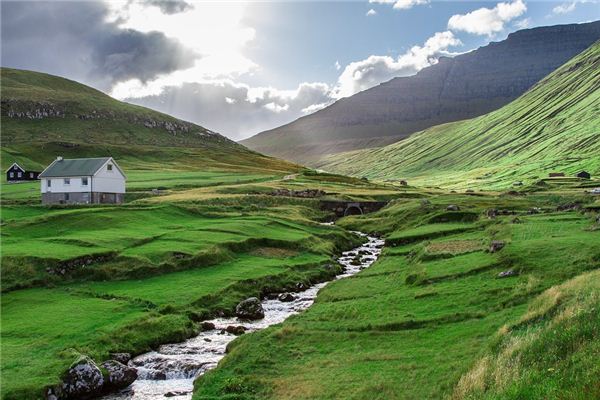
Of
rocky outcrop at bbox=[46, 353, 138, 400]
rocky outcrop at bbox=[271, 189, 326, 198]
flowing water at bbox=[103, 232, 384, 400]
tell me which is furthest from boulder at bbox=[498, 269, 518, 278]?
rocky outcrop at bbox=[271, 189, 326, 198]

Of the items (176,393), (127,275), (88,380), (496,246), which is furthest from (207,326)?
(496,246)

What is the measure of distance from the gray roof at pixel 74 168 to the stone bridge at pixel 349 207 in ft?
184

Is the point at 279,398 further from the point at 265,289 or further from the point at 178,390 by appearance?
the point at 265,289

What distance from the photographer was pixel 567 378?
17266 mm

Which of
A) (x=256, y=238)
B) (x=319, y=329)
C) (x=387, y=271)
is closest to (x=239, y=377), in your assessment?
(x=319, y=329)

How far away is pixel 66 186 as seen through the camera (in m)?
109

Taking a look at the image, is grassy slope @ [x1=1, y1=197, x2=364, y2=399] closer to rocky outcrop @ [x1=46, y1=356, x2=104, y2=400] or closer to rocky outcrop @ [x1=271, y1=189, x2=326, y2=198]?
rocky outcrop @ [x1=46, y1=356, x2=104, y2=400]

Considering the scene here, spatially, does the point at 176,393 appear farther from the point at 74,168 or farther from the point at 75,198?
the point at 74,168

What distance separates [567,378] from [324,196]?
126200 mm

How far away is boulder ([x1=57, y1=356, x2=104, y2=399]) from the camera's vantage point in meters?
30.0

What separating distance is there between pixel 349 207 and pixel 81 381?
107 m

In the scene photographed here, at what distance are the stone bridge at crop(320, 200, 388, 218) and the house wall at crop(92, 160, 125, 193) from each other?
166 feet

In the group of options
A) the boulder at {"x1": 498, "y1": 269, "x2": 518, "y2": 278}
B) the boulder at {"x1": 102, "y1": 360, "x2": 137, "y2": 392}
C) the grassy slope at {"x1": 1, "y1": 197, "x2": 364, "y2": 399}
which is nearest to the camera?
the boulder at {"x1": 102, "y1": 360, "x2": 137, "y2": 392}

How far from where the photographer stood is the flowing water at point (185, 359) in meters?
31.3
